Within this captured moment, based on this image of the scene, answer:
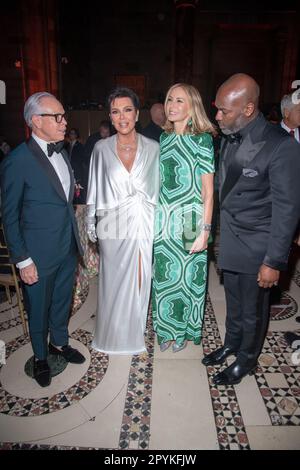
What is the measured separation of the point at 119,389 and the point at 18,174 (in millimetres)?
1580

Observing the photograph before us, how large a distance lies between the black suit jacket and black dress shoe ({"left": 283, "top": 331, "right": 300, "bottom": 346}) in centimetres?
114

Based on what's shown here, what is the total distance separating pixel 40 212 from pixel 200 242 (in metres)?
1.10

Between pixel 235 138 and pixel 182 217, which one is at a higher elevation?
pixel 235 138

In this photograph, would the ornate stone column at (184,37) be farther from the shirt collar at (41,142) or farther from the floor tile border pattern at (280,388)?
the floor tile border pattern at (280,388)

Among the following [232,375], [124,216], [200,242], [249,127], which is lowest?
[232,375]

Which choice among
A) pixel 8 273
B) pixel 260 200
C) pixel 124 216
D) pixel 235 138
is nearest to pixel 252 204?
pixel 260 200

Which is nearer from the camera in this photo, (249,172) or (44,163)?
(249,172)

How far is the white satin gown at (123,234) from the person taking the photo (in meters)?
2.47

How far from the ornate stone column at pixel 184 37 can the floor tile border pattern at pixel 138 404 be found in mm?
10522

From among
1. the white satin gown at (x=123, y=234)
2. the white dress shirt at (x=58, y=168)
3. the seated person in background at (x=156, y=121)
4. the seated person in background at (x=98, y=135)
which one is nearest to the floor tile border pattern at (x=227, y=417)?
the white satin gown at (x=123, y=234)

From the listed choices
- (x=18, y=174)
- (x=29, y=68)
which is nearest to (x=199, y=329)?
(x=18, y=174)

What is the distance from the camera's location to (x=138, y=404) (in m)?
2.31

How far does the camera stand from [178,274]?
2641mm

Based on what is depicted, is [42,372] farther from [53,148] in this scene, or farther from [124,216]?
[53,148]
